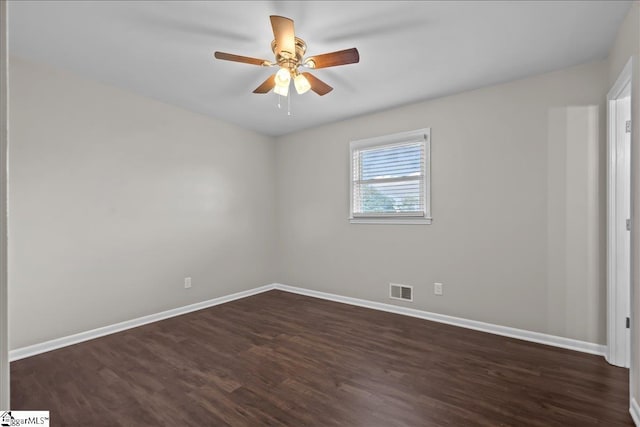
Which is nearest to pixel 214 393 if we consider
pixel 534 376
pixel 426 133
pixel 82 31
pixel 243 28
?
pixel 534 376

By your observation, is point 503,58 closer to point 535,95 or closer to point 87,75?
point 535,95

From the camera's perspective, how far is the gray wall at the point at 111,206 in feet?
8.52

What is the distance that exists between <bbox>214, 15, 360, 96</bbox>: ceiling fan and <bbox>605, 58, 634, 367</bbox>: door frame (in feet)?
6.70

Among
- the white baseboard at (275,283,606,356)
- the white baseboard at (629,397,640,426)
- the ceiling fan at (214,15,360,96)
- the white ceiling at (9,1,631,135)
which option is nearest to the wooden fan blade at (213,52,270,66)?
the ceiling fan at (214,15,360,96)

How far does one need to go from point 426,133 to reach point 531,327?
2.20 meters

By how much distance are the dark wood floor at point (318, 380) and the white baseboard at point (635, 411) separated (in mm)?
39

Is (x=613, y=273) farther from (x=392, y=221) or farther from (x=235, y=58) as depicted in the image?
(x=235, y=58)

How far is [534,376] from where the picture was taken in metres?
2.18

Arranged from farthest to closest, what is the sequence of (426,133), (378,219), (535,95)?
(378,219)
(426,133)
(535,95)

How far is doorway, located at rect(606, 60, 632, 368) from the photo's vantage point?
A: 2279mm

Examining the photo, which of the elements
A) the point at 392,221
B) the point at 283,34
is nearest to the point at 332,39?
the point at 283,34

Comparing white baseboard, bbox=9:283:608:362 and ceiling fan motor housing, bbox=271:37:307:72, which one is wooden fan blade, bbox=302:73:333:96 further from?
white baseboard, bbox=9:283:608:362

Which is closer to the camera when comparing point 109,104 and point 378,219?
point 109,104

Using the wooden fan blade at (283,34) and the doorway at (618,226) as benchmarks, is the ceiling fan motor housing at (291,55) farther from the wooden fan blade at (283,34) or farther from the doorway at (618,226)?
the doorway at (618,226)
